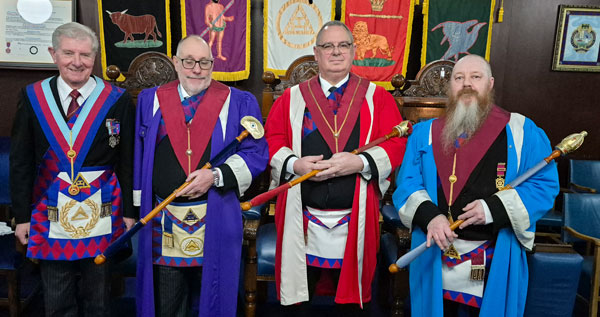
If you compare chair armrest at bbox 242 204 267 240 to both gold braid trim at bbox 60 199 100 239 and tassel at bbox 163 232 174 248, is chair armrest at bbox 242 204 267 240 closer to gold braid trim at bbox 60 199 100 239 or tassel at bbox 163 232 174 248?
tassel at bbox 163 232 174 248

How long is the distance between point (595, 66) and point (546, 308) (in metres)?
4.00

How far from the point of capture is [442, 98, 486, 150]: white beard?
1.96 meters

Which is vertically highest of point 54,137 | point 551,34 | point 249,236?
point 551,34

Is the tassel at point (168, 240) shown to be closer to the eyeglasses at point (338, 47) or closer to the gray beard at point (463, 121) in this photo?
the eyeglasses at point (338, 47)

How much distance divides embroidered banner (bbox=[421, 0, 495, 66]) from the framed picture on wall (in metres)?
0.91

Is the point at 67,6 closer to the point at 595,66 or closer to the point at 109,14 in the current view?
the point at 109,14

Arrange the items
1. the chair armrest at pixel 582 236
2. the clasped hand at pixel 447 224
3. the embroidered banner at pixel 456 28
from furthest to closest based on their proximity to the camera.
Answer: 1. the embroidered banner at pixel 456 28
2. the chair armrest at pixel 582 236
3. the clasped hand at pixel 447 224

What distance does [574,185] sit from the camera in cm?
438

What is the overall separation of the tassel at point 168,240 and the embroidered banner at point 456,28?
12.1 feet

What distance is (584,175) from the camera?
14.6ft

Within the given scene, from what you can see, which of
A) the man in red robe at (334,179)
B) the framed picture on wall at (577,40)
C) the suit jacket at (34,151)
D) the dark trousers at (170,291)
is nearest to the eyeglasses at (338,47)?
the man in red robe at (334,179)

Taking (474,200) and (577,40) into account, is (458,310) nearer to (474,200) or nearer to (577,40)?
(474,200)

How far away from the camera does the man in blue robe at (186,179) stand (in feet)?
6.72

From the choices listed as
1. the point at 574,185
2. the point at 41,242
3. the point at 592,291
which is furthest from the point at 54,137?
the point at 574,185
